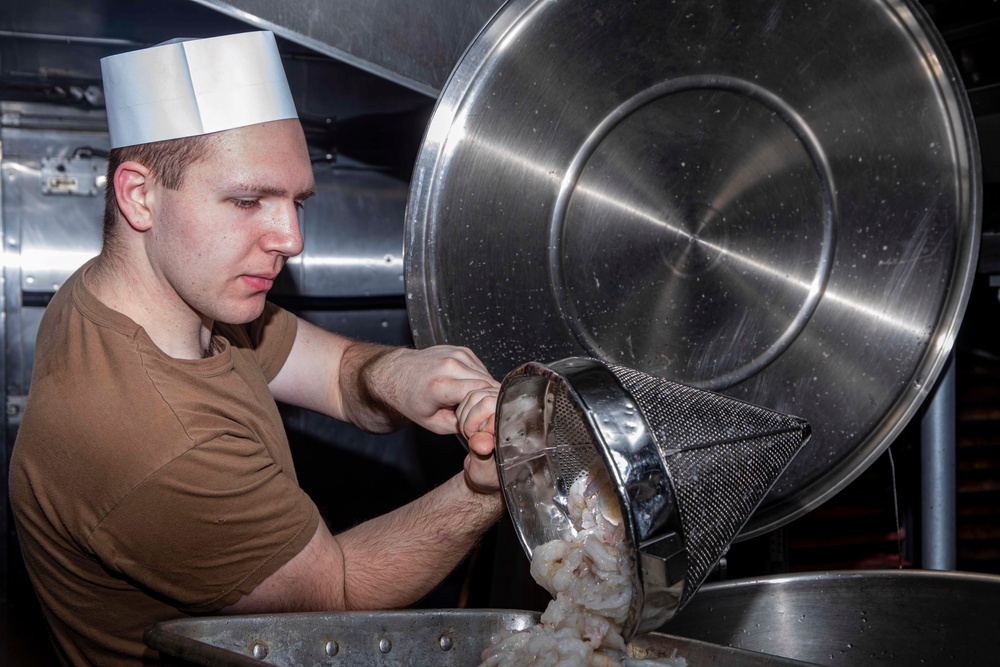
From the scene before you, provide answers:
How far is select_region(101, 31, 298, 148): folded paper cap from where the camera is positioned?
46.4 inches

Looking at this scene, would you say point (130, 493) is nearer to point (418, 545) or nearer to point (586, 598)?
point (418, 545)

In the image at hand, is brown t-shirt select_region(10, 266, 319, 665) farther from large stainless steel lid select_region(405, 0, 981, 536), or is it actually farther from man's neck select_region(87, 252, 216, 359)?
large stainless steel lid select_region(405, 0, 981, 536)

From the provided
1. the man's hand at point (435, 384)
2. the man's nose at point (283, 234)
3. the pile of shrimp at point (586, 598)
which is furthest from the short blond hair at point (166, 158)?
the pile of shrimp at point (586, 598)

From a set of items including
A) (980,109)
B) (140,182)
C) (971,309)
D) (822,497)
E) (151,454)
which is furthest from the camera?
(971,309)

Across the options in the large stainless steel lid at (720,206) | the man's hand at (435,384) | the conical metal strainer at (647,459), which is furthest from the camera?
the large stainless steel lid at (720,206)

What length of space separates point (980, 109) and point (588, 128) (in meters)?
0.81

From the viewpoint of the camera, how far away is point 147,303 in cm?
119

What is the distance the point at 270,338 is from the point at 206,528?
0.51 m

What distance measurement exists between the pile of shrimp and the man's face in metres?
0.52

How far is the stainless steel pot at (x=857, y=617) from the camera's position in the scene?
3.71 feet

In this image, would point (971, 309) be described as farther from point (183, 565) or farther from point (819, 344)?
point (183, 565)

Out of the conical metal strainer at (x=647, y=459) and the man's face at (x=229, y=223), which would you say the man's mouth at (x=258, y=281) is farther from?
the conical metal strainer at (x=647, y=459)

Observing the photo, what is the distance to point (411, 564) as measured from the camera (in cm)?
122

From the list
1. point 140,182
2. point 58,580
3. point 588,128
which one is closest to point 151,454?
point 58,580
